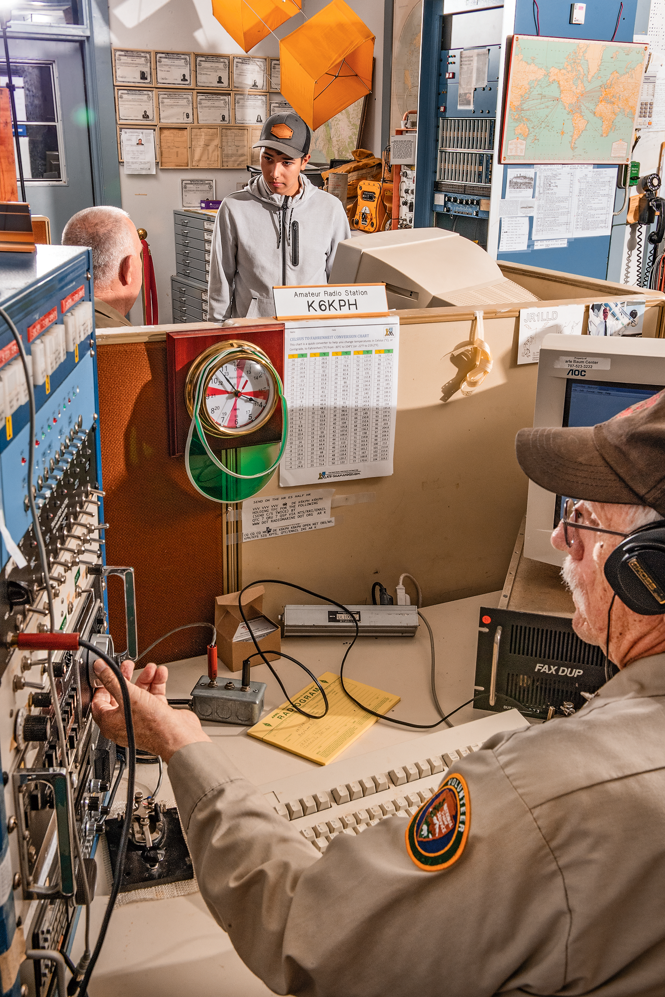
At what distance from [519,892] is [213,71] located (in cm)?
613

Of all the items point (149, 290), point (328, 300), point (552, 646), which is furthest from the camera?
point (149, 290)

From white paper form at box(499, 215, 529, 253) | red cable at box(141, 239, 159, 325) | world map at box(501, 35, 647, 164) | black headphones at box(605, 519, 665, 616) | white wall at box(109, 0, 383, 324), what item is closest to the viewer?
black headphones at box(605, 519, 665, 616)

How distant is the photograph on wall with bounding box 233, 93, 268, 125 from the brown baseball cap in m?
5.73

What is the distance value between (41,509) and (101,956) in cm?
53

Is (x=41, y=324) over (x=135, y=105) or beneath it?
beneath

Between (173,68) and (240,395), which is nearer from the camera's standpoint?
(240,395)

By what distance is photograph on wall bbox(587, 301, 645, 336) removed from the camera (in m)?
1.70

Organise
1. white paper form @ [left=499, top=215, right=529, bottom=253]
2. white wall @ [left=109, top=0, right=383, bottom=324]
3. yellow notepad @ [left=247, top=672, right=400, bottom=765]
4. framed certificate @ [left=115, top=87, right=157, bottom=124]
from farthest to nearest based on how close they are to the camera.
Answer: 1. framed certificate @ [left=115, top=87, right=157, bottom=124]
2. white wall @ [left=109, top=0, right=383, bottom=324]
3. white paper form @ [left=499, top=215, right=529, bottom=253]
4. yellow notepad @ [left=247, top=672, right=400, bottom=765]

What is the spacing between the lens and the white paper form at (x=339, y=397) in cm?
142

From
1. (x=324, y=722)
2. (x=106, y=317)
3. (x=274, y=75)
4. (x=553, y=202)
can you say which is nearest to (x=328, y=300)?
(x=106, y=317)

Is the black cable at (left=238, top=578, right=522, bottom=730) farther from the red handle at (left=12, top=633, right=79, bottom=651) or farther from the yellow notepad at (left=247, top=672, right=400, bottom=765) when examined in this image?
the red handle at (left=12, top=633, right=79, bottom=651)

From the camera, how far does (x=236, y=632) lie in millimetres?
1419

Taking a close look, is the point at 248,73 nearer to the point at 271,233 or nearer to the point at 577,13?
the point at 577,13

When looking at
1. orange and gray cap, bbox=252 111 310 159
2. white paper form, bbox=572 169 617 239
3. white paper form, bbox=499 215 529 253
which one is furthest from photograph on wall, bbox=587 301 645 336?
white paper form, bbox=572 169 617 239
